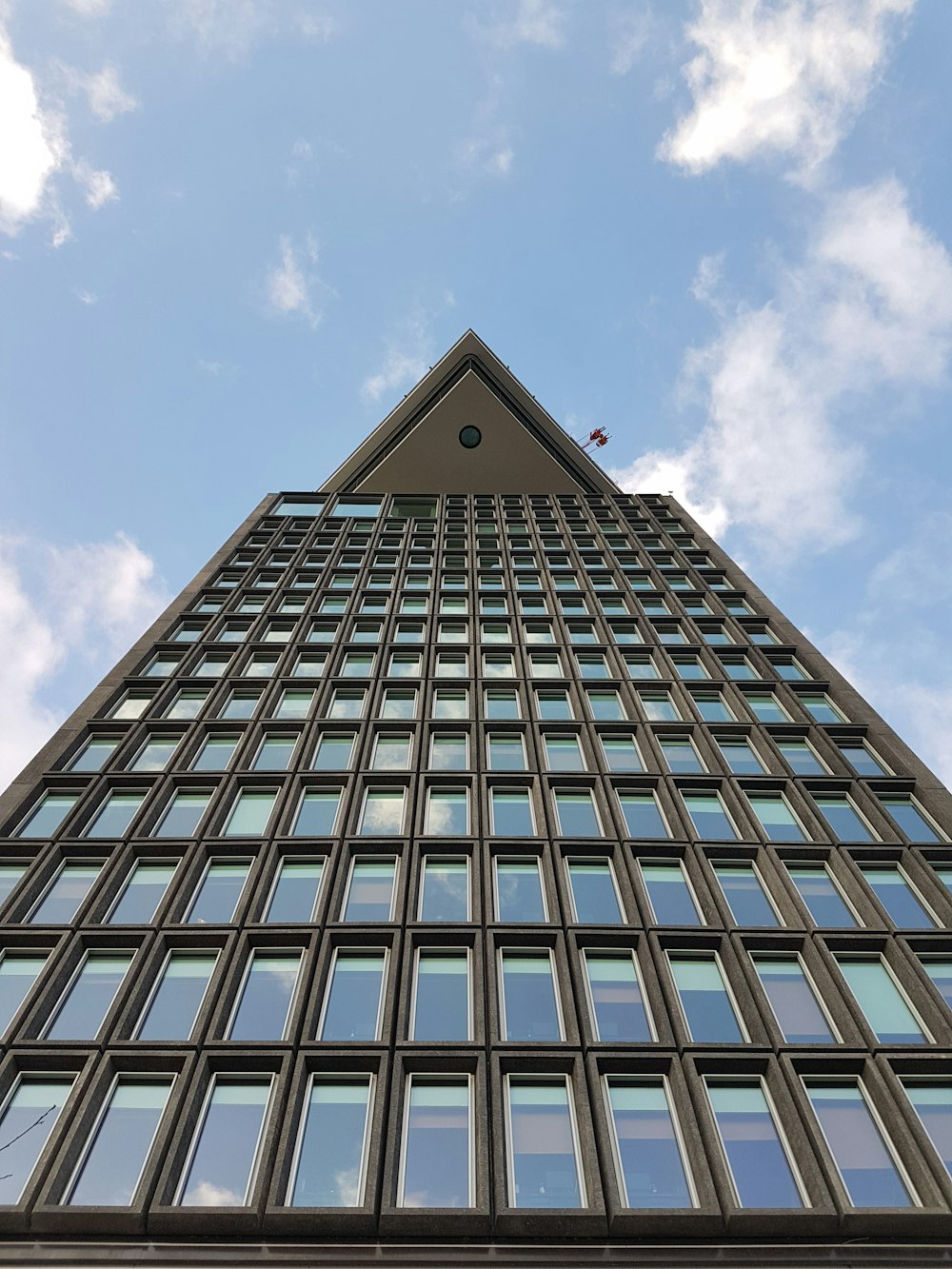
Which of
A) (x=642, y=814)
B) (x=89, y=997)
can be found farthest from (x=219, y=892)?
(x=642, y=814)

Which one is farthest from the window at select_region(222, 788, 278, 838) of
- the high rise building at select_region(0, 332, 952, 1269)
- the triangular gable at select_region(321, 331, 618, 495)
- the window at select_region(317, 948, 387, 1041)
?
the triangular gable at select_region(321, 331, 618, 495)

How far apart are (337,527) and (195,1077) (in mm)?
34585

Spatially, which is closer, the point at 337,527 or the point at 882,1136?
the point at 882,1136

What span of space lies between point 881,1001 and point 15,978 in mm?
15817

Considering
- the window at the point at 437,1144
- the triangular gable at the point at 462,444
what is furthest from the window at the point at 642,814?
the triangular gable at the point at 462,444

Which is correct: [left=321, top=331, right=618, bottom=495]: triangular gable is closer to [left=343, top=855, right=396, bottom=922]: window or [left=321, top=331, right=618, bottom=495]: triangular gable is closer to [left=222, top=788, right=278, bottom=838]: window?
[left=222, top=788, right=278, bottom=838]: window

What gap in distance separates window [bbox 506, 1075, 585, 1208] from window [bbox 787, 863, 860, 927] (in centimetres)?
728

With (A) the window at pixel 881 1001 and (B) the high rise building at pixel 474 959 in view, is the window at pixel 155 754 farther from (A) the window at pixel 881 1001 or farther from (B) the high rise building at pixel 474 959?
(A) the window at pixel 881 1001

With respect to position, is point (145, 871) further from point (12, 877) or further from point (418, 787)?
point (418, 787)

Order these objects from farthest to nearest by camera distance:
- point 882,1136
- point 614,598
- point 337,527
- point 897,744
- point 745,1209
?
1. point 337,527
2. point 614,598
3. point 897,744
4. point 882,1136
5. point 745,1209

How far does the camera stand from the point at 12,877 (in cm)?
2041

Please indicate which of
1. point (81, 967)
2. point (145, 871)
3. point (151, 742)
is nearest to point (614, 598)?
point (151, 742)

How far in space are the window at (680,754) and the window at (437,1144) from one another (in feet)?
38.2

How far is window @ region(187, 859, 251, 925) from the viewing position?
62.5ft
